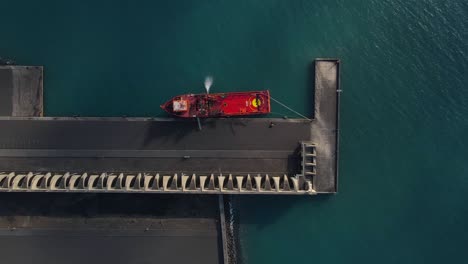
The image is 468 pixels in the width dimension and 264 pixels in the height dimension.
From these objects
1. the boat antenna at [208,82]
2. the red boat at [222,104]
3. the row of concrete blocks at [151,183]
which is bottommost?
the row of concrete blocks at [151,183]

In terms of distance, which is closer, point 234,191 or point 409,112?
point 234,191

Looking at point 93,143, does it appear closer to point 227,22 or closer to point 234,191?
point 234,191

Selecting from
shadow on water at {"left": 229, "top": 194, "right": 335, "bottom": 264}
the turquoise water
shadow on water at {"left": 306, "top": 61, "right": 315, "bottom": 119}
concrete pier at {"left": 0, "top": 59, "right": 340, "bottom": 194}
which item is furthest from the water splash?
shadow on water at {"left": 229, "top": 194, "right": 335, "bottom": 264}

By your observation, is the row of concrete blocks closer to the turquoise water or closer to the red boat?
the turquoise water

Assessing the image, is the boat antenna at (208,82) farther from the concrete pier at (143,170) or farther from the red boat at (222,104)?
the concrete pier at (143,170)

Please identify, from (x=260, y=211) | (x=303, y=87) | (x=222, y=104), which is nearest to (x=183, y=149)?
(x=222, y=104)

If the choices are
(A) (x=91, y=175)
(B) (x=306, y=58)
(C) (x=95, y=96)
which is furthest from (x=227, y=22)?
(A) (x=91, y=175)

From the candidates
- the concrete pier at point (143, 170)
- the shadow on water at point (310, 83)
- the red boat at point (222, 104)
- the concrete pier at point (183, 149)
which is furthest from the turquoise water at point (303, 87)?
the red boat at point (222, 104)

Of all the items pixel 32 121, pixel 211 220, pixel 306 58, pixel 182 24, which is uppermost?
pixel 182 24
